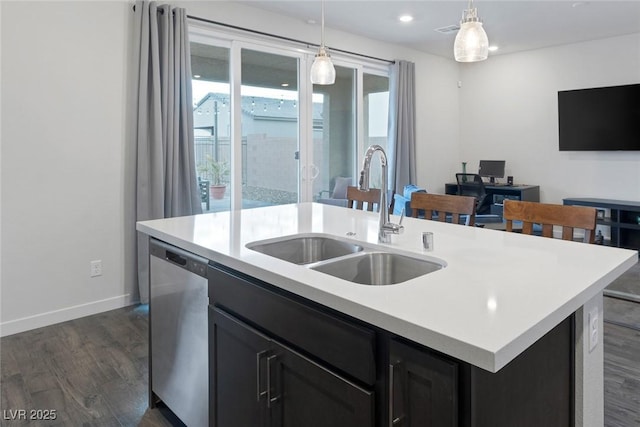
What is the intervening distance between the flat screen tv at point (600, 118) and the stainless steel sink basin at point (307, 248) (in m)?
5.04

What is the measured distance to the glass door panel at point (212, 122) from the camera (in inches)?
156

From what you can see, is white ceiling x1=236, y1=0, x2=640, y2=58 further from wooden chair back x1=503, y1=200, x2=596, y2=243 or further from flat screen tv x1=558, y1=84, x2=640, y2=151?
wooden chair back x1=503, y1=200, x2=596, y2=243

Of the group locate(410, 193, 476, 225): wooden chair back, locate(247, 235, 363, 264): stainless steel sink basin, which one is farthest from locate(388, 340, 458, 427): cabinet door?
locate(410, 193, 476, 225): wooden chair back

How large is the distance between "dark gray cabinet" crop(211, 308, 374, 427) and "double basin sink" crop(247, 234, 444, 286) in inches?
12.0

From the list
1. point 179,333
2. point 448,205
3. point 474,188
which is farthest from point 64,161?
point 474,188

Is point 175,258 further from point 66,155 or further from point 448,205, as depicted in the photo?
point 66,155

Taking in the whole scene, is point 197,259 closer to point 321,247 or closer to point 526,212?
point 321,247

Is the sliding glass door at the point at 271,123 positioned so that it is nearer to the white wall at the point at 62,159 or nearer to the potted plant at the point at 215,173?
the potted plant at the point at 215,173

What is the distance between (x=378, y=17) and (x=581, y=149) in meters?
3.21

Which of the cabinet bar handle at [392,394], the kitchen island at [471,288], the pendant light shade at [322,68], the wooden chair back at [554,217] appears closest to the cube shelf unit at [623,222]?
the wooden chair back at [554,217]

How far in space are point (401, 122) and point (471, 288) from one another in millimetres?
4820

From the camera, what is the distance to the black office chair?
5.88 metres

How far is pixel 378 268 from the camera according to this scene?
1.60 meters

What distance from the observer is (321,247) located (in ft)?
6.26
